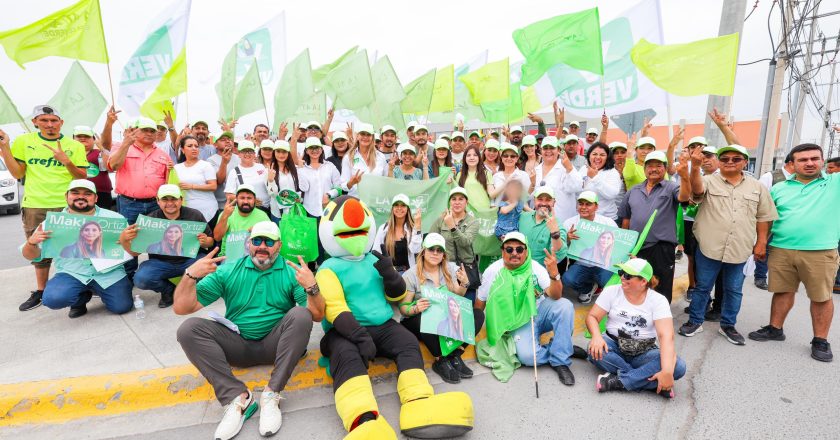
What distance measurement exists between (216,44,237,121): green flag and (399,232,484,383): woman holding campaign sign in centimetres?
568

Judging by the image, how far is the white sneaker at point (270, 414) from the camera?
277cm

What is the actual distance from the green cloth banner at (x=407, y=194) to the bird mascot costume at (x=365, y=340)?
1477mm

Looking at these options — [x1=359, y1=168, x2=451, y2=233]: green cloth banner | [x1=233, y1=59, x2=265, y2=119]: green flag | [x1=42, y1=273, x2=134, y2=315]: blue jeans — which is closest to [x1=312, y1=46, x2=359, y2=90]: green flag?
[x1=233, y1=59, x2=265, y2=119]: green flag

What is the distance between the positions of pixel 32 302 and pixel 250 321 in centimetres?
344

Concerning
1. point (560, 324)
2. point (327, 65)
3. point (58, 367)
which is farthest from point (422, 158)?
point (327, 65)

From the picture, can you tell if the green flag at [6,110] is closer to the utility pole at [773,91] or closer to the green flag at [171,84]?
the green flag at [171,84]

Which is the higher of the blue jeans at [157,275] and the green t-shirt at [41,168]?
the green t-shirt at [41,168]

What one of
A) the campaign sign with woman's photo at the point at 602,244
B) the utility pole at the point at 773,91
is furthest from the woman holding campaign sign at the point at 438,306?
the utility pole at the point at 773,91

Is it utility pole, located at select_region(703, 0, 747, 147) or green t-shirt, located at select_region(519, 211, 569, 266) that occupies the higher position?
utility pole, located at select_region(703, 0, 747, 147)

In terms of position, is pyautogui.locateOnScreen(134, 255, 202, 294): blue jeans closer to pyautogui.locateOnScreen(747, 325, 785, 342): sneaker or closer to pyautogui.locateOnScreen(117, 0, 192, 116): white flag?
pyautogui.locateOnScreen(117, 0, 192, 116): white flag

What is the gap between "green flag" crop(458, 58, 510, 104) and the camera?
8102 millimetres

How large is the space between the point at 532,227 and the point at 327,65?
7099 millimetres

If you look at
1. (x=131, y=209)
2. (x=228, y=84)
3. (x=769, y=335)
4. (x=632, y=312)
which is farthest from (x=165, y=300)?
(x=769, y=335)

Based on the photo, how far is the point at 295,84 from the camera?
7.68 metres
